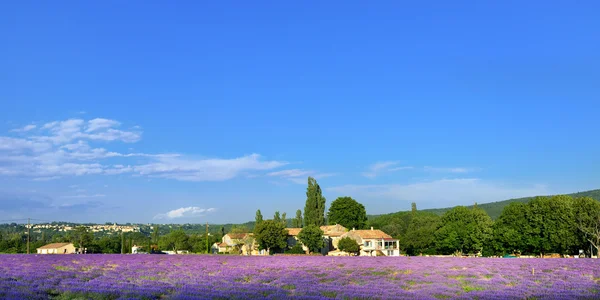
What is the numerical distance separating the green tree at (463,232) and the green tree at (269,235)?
106 ft

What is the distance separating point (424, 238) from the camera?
10438cm

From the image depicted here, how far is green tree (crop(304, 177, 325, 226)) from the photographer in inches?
4820

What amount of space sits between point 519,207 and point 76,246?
9592 centimetres

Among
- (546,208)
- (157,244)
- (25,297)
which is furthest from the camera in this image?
(157,244)

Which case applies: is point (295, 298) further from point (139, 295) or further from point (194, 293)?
point (139, 295)

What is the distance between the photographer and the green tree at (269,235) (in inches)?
3846

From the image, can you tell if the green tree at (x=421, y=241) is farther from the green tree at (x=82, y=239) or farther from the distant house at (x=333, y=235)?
the green tree at (x=82, y=239)

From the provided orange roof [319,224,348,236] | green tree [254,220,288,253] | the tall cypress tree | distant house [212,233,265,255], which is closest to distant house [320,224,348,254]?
orange roof [319,224,348,236]

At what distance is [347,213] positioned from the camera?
130500 millimetres

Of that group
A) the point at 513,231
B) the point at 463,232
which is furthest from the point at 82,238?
the point at 513,231

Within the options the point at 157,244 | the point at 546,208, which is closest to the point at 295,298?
the point at 546,208

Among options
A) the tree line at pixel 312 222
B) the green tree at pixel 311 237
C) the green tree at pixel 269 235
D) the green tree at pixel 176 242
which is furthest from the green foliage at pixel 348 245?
the green tree at pixel 176 242

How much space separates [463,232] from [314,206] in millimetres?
39649

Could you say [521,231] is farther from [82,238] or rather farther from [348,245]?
[82,238]
